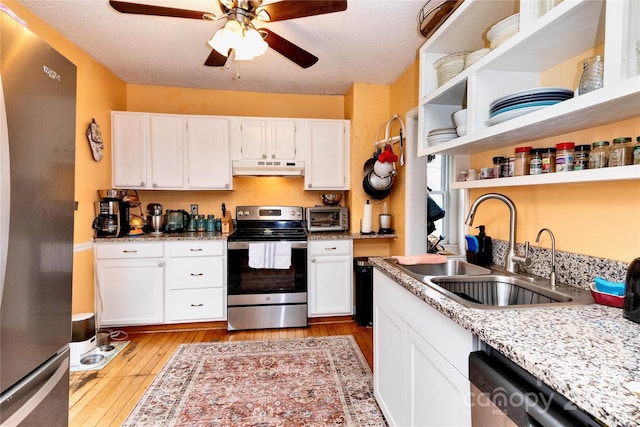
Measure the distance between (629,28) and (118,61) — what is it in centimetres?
345

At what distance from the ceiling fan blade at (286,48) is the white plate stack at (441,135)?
1.00 m

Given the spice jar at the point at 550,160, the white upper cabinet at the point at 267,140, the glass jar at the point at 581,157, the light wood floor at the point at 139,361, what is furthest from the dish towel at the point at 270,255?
the glass jar at the point at 581,157

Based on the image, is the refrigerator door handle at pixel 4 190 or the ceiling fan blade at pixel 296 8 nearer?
the refrigerator door handle at pixel 4 190

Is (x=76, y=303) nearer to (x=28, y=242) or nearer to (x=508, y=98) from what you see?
(x=28, y=242)

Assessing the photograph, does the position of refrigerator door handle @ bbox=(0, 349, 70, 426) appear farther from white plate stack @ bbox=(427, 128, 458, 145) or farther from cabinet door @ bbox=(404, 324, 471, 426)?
white plate stack @ bbox=(427, 128, 458, 145)

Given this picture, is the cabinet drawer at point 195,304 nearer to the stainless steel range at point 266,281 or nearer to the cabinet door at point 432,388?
the stainless steel range at point 266,281

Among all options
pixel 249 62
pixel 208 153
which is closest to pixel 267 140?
pixel 208 153

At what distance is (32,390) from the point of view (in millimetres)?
936

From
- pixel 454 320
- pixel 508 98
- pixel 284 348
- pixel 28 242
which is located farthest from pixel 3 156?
pixel 284 348

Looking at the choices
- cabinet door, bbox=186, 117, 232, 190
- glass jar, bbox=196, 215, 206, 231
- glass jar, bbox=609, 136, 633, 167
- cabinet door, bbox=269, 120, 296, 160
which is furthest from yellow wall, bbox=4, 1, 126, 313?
glass jar, bbox=609, 136, 633, 167

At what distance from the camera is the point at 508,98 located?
116cm

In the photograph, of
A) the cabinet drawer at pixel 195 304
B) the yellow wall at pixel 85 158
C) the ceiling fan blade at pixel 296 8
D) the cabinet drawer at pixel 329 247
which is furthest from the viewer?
the cabinet drawer at pixel 329 247

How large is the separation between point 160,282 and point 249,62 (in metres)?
2.20

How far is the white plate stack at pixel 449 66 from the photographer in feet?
4.99
